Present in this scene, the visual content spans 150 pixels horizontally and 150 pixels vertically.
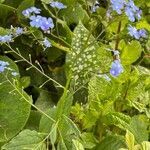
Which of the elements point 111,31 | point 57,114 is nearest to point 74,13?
point 111,31

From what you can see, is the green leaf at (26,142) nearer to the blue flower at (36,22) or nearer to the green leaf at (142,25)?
the blue flower at (36,22)

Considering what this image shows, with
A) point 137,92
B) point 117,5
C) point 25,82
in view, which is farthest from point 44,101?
point 117,5

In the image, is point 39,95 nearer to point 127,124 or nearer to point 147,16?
point 127,124

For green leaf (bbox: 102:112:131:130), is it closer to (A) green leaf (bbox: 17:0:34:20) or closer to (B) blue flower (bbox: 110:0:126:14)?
(B) blue flower (bbox: 110:0:126:14)

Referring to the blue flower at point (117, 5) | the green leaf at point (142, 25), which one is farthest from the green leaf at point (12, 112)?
the green leaf at point (142, 25)

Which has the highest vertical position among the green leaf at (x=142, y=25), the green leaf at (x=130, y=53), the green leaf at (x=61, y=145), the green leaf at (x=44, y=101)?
the green leaf at (x=142, y=25)

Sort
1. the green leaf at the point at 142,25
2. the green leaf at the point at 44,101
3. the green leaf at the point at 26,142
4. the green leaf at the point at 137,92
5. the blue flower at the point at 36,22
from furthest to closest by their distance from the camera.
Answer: the green leaf at the point at 142,25, the green leaf at the point at 44,101, the green leaf at the point at 137,92, the blue flower at the point at 36,22, the green leaf at the point at 26,142

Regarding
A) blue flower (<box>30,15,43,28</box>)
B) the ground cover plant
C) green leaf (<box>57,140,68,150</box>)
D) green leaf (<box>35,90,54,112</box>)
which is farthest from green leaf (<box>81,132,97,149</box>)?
blue flower (<box>30,15,43,28</box>)
